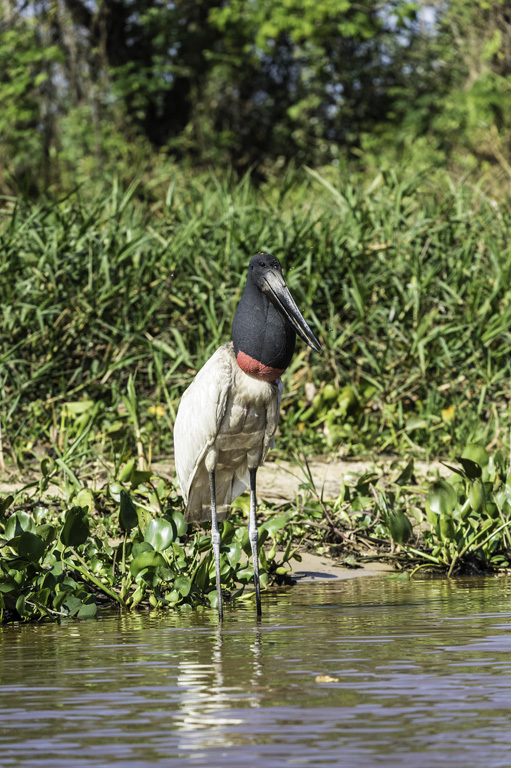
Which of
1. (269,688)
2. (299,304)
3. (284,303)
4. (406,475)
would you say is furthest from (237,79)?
(269,688)

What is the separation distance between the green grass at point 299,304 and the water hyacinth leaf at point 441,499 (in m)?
1.88

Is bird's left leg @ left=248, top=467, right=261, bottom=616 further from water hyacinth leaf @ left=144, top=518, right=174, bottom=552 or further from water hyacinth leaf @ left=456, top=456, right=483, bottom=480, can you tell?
water hyacinth leaf @ left=456, top=456, right=483, bottom=480

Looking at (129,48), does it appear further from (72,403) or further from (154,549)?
(154,549)

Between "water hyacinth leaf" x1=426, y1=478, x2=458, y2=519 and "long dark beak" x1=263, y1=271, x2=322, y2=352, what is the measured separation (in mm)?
1123

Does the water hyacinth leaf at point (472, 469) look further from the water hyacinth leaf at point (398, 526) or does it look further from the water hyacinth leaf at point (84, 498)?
the water hyacinth leaf at point (84, 498)

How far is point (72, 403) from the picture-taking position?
23.9 ft

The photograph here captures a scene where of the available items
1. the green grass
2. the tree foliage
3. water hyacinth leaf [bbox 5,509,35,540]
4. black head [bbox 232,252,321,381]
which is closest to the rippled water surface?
water hyacinth leaf [bbox 5,509,35,540]

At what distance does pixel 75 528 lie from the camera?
15.2 ft

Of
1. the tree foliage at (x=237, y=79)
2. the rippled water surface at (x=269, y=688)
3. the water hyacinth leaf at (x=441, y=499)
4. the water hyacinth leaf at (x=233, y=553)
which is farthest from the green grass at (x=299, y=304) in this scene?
the tree foliage at (x=237, y=79)

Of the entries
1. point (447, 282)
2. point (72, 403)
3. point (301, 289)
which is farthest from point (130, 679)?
point (447, 282)

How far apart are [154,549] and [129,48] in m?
20.0

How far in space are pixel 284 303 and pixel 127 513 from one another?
113 centimetres

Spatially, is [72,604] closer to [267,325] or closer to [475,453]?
[267,325]

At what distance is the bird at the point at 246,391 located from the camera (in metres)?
4.73
